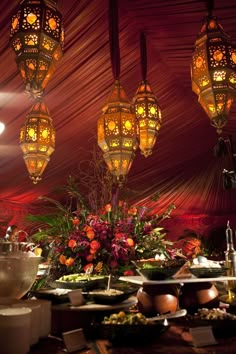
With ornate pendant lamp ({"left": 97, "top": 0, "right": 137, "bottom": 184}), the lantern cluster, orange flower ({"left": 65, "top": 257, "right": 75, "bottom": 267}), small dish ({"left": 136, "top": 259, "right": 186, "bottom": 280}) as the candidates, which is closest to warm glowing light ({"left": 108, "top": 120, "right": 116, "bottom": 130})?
ornate pendant lamp ({"left": 97, "top": 0, "right": 137, "bottom": 184})

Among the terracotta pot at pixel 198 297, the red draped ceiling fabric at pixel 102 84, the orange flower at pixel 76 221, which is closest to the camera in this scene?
the terracotta pot at pixel 198 297

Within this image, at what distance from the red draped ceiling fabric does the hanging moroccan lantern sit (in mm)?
1160

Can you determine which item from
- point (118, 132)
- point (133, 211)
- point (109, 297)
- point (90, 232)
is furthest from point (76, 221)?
point (109, 297)

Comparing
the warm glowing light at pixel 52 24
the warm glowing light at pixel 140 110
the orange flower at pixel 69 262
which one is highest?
the warm glowing light at pixel 140 110

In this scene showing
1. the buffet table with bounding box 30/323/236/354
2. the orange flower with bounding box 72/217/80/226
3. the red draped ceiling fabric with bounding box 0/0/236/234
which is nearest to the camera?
the buffet table with bounding box 30/323/236/354

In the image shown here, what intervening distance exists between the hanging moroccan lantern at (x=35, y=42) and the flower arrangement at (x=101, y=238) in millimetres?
891

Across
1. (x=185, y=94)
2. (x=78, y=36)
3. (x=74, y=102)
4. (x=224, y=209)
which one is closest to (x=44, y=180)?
(x=74, y=102)

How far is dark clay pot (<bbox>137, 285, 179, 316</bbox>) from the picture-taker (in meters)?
1.33

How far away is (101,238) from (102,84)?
2.29 m

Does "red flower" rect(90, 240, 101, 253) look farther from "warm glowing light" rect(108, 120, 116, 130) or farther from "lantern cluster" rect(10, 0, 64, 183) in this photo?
"lantern cluster" rect(10, 0, 64, 183)

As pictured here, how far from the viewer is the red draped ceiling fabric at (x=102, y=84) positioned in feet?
9.60

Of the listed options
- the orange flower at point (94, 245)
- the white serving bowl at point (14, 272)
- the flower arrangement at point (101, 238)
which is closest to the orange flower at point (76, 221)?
the flower arrangement at point (101, 238)

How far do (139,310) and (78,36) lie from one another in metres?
2.48

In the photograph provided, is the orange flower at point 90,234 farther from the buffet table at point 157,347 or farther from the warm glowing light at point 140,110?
the warm glowing light at point 140,110
